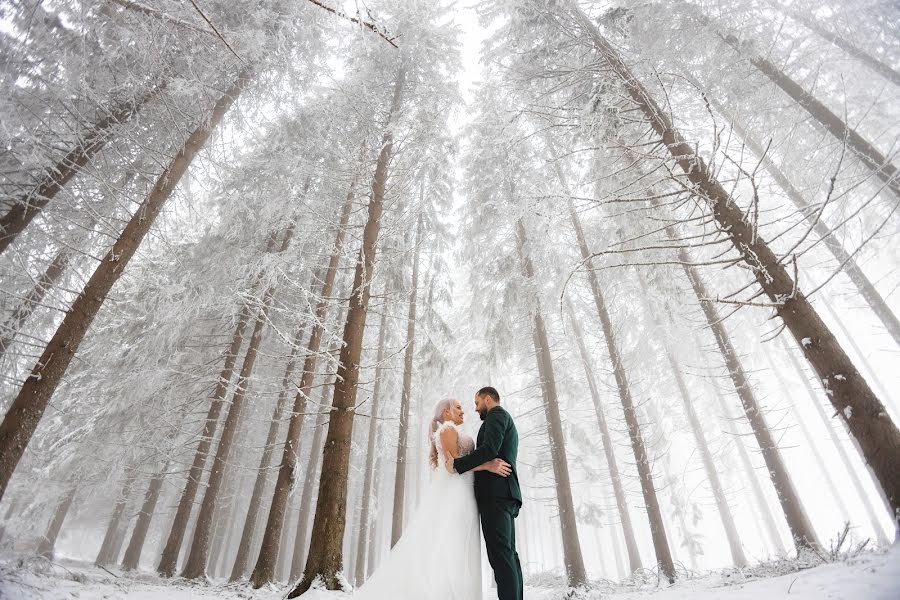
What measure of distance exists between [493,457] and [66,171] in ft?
33.1

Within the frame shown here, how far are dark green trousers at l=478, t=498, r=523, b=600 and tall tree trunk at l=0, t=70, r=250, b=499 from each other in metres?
5.83

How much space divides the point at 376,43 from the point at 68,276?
30.3ft

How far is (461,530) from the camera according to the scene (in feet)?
11.1

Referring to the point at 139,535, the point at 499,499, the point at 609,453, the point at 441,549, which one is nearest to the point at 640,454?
the point at 609,453

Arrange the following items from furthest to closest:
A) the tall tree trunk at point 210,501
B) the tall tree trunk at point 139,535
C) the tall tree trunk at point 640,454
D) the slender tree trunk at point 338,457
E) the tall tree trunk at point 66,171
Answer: the tall tree trunk at point 139,535 < the tall tree trunk at point 210,501 < the tall tree trunk at point 640,454 < the tall tree trunk at point 66,171 < the slender tree trunk at point 338,457

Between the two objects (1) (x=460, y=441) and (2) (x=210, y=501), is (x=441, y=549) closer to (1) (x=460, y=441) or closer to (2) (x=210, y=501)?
(1) (x=460, y=441)

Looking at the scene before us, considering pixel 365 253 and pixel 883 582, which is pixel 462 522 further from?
pixel 365 253

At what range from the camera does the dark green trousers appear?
3.16m

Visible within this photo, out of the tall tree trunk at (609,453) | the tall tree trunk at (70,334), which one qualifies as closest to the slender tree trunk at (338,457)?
the tall tree trunk at (70,334)

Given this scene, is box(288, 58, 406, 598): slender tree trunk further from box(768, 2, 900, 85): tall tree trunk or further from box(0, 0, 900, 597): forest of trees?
box(768, 2, 900, 85): tall tree trunk

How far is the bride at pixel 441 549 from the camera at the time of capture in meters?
3.23

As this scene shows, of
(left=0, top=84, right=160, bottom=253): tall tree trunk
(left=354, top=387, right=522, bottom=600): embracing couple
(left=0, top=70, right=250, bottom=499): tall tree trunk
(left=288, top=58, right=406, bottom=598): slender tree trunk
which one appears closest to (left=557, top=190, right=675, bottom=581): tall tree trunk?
(left=288, top=58, right=406, bottom=598): slender tree trunk

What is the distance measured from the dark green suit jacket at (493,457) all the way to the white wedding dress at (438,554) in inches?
6.9

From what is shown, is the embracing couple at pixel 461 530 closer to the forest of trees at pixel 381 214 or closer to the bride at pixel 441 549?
the bride at pixel 441 549
